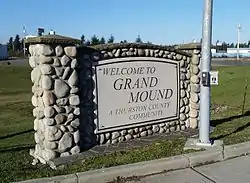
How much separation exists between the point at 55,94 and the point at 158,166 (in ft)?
6.70

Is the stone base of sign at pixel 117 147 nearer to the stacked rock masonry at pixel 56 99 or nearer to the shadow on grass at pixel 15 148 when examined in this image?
the stacked rock masonry at pixel 56 99

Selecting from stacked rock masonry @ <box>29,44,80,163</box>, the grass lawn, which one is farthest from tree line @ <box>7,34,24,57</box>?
stacked rock masonry @ <box>29,44,80,163</box>

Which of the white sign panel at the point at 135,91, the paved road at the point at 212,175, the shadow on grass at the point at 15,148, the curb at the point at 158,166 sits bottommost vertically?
the shadow on grass at the point at 15,148

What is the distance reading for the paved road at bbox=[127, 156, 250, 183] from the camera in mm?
5238

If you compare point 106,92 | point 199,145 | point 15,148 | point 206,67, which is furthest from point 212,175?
point 15,148

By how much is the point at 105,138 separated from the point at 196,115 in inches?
96.4

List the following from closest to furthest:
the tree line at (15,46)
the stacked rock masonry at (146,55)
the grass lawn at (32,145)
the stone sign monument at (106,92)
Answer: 1. the grass lawn at (32,145)
2. the stone sign monument at (106,92)
3. the stacked rock masonry at (146,55)
4. the tree line at (15,46)

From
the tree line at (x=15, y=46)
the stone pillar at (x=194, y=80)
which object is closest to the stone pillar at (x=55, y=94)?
the stone pillar at (x=194, y=80)

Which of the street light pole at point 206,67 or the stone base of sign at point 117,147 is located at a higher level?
the street light pole at point 206,67

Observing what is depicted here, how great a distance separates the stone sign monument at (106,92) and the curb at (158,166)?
4.25 feet

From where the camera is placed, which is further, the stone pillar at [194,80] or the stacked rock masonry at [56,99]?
the stone pillar at [194,80]

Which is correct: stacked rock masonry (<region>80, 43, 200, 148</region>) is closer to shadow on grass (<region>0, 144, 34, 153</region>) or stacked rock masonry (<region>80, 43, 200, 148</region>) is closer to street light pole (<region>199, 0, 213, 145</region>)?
street light pole (<region>199, 0, 213, 145</region>)

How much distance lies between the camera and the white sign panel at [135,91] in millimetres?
7027

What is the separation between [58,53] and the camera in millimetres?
6180
